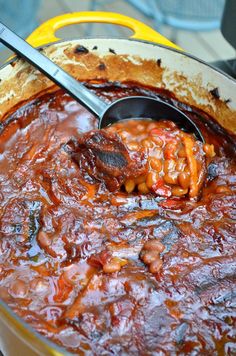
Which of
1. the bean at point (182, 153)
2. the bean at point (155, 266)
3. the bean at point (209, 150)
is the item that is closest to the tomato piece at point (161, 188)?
the bean at point (182, 153)

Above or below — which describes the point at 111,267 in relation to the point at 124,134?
below

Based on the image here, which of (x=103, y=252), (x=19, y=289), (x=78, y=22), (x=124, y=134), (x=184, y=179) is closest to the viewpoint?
(x=19, y=289)

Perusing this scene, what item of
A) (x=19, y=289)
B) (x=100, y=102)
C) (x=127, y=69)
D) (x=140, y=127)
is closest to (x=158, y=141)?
(x=140, y=127)

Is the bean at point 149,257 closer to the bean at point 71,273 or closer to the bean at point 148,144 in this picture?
the bean at point 71,273

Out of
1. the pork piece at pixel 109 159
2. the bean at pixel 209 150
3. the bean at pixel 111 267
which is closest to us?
the bean at pixel 111 267

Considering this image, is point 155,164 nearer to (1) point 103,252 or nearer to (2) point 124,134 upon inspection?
(2) point 124,134

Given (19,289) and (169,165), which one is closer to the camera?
(19,289)

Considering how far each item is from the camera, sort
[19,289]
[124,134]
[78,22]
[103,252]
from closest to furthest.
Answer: [19,289] < [103,252] < [124,134] < [78,22]
